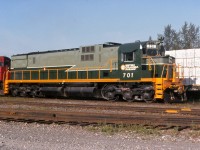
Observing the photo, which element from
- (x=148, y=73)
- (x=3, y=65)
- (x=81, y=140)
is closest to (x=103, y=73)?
(x=148, y=73)

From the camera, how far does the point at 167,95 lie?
58.3ft

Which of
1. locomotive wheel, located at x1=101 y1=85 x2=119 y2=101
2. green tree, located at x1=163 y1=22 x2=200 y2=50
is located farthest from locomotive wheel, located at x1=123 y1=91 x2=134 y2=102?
green tree, located at x1=163 y1=22 x2=200 y2=50

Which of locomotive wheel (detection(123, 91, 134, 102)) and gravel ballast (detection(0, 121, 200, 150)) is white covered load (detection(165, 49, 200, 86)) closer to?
locomotive wheel (detection(123, 91, 134, 102))

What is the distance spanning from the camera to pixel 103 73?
19562mm

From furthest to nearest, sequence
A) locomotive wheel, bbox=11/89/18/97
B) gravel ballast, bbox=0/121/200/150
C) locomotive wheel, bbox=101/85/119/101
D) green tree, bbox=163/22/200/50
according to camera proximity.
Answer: green tree, bbox=163/22/200/50
locomotive wheel, bbox=11/89/18/97
locomotive wheel, bbox=101/85/119/101
gravel ballast, bbox=0/121/200/150

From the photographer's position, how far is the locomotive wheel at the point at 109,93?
62.5 feet

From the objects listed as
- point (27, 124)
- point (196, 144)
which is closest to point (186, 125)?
point (196, 144)

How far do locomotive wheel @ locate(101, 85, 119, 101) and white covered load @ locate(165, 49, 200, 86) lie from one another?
15.9 feet

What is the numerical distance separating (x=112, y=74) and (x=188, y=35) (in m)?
63.6

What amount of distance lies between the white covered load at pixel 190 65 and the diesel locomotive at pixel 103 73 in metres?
2.39

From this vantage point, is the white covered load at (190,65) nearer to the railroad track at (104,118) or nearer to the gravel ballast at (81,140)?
the railroad track at (104,118)

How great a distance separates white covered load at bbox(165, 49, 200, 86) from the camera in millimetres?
20681

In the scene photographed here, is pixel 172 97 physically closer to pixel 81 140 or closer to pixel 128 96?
pixel 128 96

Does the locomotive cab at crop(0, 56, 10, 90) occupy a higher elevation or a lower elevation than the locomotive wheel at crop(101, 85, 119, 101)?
higher
